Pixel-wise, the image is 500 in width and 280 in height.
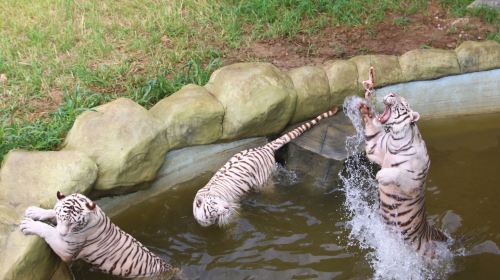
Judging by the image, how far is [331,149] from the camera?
5254mm

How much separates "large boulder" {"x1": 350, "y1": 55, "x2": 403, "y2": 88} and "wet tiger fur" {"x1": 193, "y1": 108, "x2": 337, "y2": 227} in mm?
766

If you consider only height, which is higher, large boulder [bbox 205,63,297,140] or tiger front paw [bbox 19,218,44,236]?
large boulder [bbox 205,63,297,140]

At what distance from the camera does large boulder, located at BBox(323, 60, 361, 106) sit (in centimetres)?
577

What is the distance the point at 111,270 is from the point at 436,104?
3.90 metres

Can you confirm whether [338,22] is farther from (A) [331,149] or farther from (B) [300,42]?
(A) [331,149]

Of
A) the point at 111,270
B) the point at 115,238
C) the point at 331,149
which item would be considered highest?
the point at 331,149

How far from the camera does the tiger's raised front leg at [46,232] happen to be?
148 inches

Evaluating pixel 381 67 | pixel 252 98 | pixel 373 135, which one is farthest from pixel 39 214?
pixel 381 67

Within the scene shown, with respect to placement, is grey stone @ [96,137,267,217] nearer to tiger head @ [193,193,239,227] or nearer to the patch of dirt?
tiger head @ [193,193,239,227]

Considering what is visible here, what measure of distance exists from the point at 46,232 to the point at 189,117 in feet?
5.70

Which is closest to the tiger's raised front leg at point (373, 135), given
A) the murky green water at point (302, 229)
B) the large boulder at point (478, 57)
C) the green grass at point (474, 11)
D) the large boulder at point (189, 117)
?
the murky green water at point (302, 229)

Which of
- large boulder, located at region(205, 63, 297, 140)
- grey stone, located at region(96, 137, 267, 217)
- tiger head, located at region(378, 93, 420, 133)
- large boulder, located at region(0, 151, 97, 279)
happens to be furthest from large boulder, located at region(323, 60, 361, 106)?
large boulder, located at region(0, 151, 97, 279)

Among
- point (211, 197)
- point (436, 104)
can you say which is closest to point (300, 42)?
point (436, 104)

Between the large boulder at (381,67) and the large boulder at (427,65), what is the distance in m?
0.08
